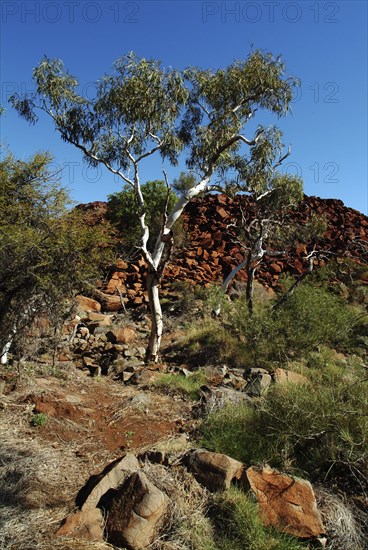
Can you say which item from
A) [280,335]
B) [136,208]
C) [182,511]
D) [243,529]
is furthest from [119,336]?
[136,208]

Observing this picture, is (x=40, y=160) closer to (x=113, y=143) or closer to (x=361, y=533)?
(x=113, y=143)

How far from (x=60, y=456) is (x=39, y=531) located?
1.21 metres

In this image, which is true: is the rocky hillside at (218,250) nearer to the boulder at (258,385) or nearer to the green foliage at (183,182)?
the green foliage at (183,182)

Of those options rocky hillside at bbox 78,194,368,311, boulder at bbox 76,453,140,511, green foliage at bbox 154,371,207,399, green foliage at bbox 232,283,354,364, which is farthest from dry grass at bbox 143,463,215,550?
rocky hillside at bbox 78,194,368,311

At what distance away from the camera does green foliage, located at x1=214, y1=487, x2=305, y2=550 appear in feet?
10.4

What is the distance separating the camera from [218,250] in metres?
18.5

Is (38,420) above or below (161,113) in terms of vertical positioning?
below

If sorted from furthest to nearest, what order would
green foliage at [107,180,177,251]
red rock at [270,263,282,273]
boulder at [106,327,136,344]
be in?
1. red rock at [270,263,282,273]
2. green foliage at [107,180,177,251]
3. boulder at [106,327,136,344]

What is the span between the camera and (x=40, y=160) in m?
7.68

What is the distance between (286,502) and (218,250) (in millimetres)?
15175

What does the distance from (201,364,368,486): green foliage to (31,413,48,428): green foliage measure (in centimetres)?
184

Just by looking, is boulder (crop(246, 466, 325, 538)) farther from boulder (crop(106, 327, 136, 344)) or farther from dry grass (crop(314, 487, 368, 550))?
boulder (crop(106, 327, 136, 344))

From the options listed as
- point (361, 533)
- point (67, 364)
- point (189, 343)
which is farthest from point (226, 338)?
point (361, 533)

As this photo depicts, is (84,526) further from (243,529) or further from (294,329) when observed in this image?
(294,329)
